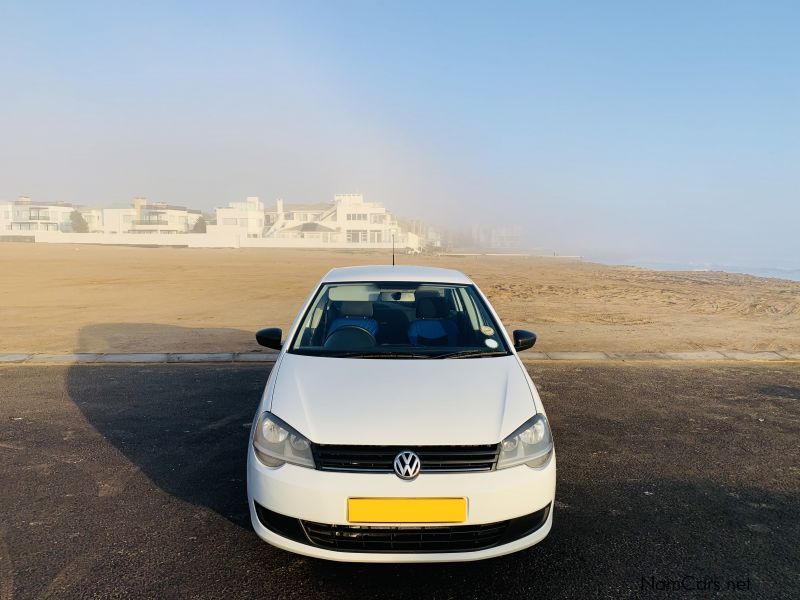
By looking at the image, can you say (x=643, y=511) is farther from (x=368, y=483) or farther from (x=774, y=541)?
(x=368, y=483)

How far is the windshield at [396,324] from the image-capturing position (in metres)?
3.67

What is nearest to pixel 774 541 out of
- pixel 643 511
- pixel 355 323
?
pixel 643 511

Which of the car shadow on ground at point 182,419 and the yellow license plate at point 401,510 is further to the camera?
the car shadow on ground at point 182,419

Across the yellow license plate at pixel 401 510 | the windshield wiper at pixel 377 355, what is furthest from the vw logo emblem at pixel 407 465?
the windshield wiper at pixel 377 355

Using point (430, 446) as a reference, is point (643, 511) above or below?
below

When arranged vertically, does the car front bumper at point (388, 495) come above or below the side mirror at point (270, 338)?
below

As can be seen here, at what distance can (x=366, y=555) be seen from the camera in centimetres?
256

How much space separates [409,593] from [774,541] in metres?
2.21

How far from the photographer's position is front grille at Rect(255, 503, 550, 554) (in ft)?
8.36

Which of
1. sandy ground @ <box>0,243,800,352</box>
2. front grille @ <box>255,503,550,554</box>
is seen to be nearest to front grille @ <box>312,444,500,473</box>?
front grille @ <box>255,503,550,554</box>

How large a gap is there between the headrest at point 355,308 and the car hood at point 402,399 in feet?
3.25

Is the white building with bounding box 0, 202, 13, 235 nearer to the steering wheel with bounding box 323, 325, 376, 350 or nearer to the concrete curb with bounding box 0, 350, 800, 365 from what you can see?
the concrete curb with bounding box 0, 350, 800, 365

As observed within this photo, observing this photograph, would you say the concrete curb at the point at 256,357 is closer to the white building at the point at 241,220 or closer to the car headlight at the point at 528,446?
the car headlight at the point at 528,446

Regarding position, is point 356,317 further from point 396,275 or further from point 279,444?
point 279,444
